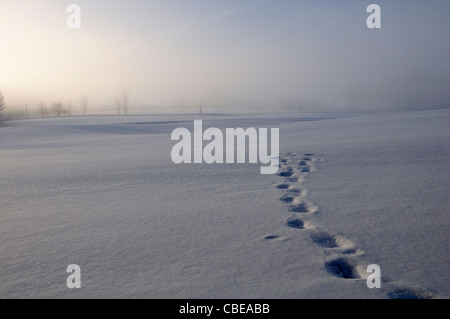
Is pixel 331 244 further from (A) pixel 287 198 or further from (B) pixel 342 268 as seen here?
(A) pixel 287 198

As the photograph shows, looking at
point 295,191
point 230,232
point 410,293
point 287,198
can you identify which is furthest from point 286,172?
point 410,293

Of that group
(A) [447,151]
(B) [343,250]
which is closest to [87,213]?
(B) [343,250]

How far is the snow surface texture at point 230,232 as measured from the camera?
5.57ft

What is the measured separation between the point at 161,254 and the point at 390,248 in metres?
1.51

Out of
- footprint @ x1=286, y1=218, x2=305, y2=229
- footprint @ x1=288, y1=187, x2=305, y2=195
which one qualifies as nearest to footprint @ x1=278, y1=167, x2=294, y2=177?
footprint @ x1=288, y1=187, x2=305, y2=195

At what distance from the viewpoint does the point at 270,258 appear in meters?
1.97

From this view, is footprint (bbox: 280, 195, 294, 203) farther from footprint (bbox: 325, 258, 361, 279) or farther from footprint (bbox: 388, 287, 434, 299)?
footprint (bbox: 388, 287, 434, 299)

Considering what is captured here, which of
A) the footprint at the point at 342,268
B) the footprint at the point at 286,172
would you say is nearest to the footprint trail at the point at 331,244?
the footprint at the point at 342,268

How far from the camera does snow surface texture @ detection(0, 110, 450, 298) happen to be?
1.70 meters

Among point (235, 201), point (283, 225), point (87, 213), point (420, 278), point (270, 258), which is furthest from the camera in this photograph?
point (235, 201)

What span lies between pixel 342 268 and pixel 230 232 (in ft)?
2.76
